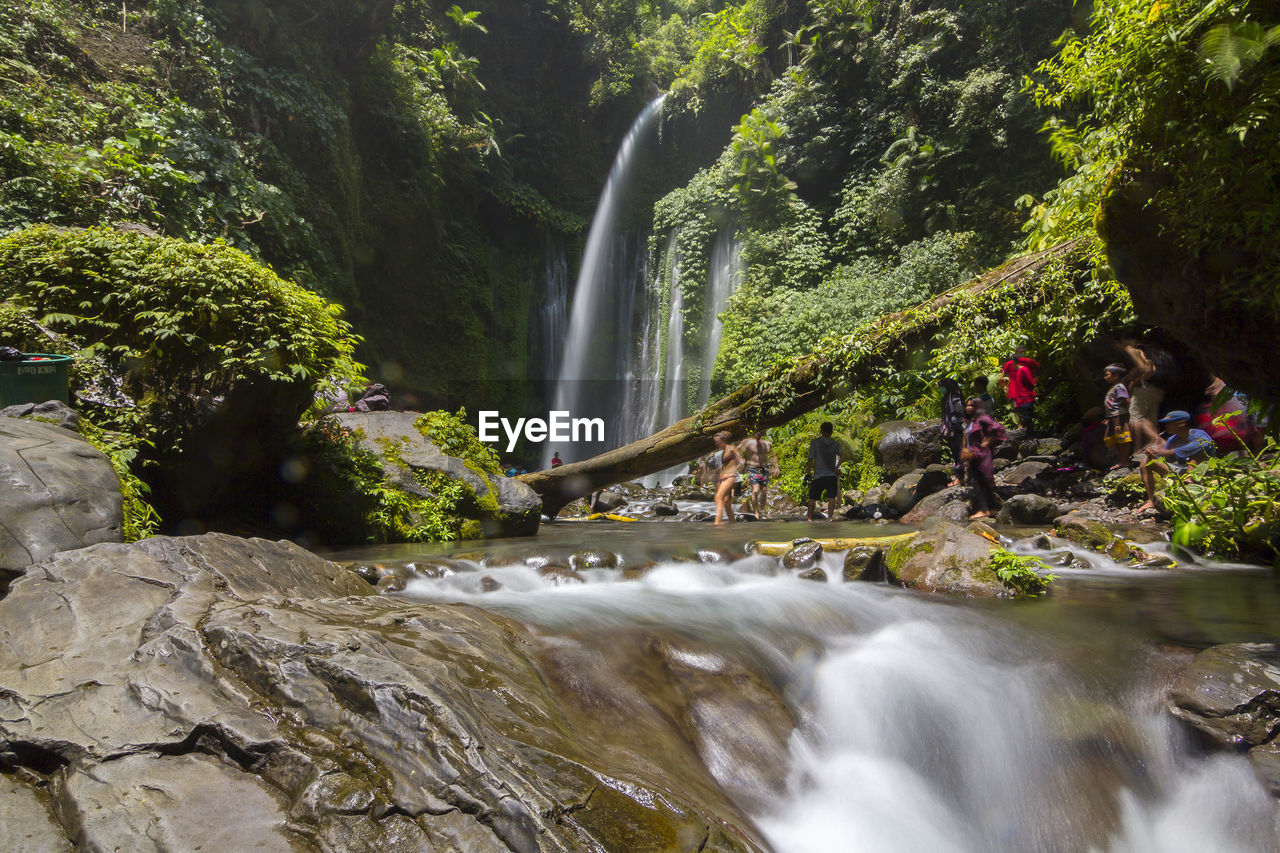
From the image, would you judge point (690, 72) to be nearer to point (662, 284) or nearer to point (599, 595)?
point (662, 284)

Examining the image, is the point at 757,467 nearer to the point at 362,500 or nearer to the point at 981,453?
the point at 981,453

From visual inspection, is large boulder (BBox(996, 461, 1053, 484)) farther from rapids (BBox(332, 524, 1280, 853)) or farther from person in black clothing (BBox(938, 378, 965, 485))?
rapids (BBox(332, 524, 1280, 853))

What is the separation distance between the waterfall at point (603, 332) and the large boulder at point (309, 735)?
22249 mm

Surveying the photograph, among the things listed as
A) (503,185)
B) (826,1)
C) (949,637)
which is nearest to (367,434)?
(949,637)

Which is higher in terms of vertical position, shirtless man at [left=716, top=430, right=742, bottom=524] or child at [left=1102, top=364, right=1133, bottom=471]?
child at [left=1102, top=364, right=1133, bottom=471]

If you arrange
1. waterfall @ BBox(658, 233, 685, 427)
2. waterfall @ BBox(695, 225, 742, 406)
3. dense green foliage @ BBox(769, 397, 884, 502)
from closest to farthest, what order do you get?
dense green foliage @ BBox(769, 397, 884, 502)
waterfall @ BBox(695, 225, 742, 406)
waterfall @ BBox(658, 233, 685, 427)

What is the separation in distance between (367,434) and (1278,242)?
9.51m

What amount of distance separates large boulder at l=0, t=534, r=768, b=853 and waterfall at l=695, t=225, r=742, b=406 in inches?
775

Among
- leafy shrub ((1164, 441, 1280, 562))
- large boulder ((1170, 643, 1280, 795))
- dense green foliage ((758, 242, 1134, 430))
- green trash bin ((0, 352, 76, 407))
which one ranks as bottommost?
large boulder ((1170, 643, 1280, 795))

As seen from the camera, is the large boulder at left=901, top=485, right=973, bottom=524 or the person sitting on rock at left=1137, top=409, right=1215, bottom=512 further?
the large boulder at left=901, top=485, right=973, bottom=524

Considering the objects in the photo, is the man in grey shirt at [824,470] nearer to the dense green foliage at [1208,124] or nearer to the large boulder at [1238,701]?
the dense green foliage at [1208,124]

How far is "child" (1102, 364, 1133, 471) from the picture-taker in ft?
30.4

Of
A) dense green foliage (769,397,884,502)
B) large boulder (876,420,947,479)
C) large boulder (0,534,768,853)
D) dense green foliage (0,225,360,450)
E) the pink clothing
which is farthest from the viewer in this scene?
dense green foliage (769,397,884,502)

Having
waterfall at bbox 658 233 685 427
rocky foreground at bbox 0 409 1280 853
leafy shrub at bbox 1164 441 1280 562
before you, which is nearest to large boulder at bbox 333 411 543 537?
rocky foreground at bbox 0 409 1280 853
